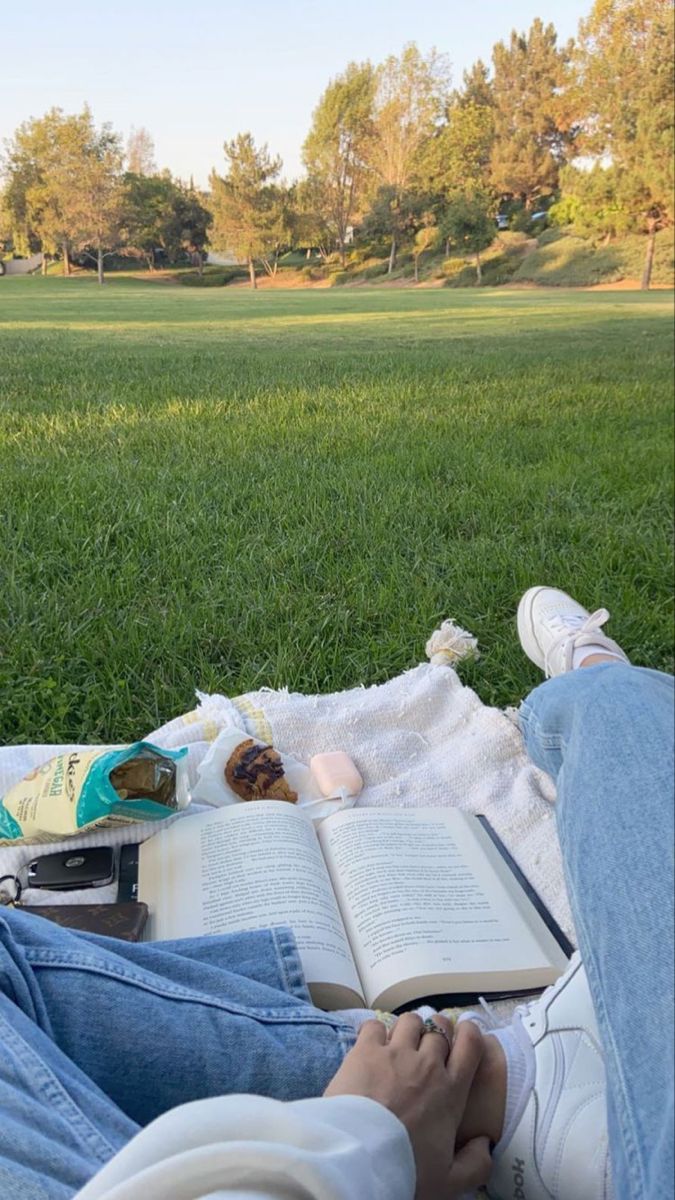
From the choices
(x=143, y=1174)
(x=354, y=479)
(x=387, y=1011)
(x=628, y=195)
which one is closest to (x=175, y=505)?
(x=354, y=479)

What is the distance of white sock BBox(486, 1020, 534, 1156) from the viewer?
0.78 metres

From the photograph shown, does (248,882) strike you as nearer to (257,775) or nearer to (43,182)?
(257,775)

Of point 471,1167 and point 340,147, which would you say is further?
point 340,147

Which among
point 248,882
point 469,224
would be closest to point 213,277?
point 469,224

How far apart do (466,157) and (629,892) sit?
521 cm

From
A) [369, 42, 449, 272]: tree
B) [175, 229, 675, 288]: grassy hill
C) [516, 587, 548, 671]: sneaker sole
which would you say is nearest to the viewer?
[516, 587, 548, 671]: sneaker sole

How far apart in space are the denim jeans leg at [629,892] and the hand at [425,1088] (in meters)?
0.16

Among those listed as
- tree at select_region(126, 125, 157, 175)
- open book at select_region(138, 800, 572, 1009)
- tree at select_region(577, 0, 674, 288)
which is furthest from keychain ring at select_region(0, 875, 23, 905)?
tree at select_region(577, 0, 674, 288)

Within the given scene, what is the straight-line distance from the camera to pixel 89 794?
114cm

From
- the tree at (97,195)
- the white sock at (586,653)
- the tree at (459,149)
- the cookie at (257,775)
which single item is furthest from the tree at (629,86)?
the cookie at (257,775)

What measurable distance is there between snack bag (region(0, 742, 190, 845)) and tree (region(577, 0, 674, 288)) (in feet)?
16.7

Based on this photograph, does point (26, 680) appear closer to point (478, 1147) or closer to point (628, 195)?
point (478, 1147)

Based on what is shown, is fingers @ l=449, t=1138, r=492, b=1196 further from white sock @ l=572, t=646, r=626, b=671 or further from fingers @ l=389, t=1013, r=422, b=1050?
white sock @ l=572, t=646, r=626, b=671

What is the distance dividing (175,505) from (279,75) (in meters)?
2.85
